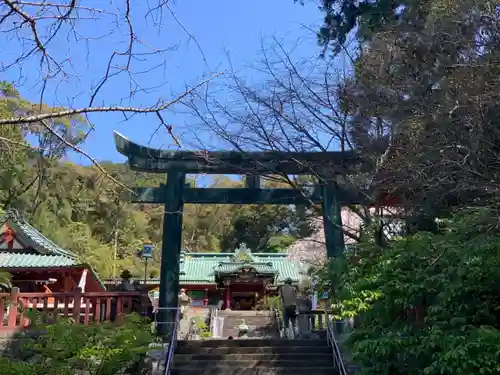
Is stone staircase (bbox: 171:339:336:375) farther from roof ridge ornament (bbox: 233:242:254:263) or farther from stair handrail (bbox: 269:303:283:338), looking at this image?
roof ridge ornament (bbox: 233:242:254:263)

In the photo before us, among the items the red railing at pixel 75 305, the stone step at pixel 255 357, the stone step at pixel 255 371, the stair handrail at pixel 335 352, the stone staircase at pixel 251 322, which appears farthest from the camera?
the stone staircase at pixel 251 322

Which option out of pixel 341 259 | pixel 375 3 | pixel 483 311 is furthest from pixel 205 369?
pixel 375 3

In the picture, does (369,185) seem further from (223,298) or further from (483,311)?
(223,298)

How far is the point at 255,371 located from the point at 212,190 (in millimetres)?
4154

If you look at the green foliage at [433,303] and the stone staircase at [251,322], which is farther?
the stone staircase at [251,322]

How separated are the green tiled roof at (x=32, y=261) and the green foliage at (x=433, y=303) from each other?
992 centimetres

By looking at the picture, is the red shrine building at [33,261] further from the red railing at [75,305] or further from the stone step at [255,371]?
the stone step at [255,371]

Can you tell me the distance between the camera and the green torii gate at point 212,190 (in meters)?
9.64

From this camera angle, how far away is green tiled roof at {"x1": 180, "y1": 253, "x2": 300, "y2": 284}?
27.1 meters

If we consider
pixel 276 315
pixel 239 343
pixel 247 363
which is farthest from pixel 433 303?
pixel 276 315

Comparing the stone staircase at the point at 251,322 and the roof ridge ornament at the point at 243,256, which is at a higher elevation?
the roof ridge ornament at the point at 243,256

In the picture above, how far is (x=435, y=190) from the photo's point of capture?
225 inches

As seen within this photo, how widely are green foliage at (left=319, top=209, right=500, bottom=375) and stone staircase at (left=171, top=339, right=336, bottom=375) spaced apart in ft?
7.29

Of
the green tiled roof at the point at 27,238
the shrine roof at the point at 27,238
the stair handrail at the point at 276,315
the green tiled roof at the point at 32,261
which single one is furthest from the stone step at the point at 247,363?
the stair handrail at the point at 276,315
